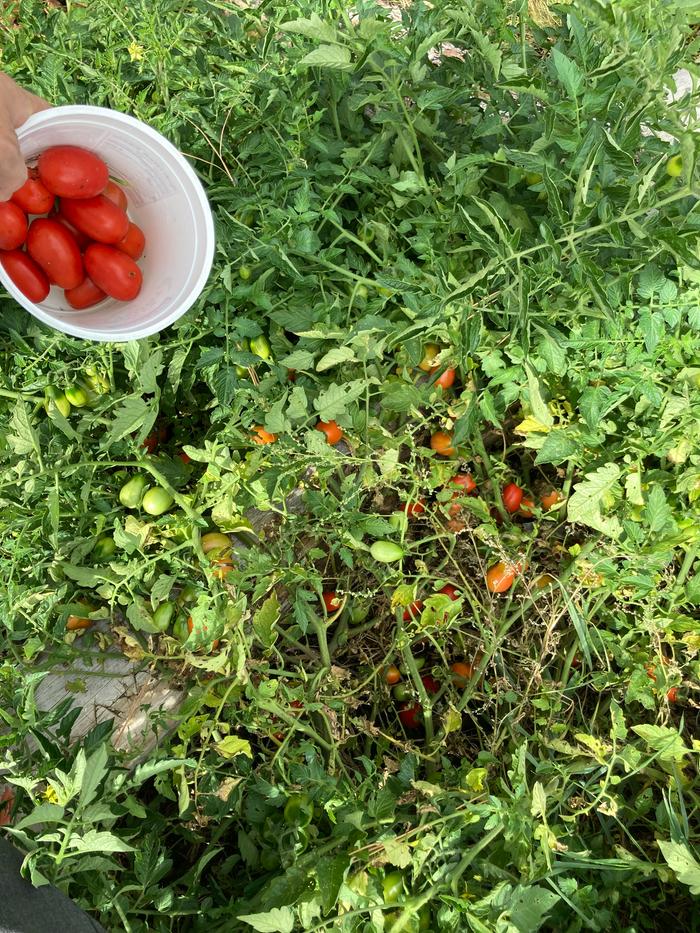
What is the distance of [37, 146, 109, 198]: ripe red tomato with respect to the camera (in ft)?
4.81

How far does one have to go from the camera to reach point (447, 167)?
4.62 feet

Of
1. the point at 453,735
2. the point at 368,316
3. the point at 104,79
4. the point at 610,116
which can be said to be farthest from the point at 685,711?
the point at 104,79

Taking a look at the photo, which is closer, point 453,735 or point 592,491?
point 592,491

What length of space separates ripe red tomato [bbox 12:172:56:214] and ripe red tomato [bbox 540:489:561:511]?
1.22 meters

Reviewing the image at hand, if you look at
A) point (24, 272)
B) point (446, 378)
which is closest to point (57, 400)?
point (24, 272)

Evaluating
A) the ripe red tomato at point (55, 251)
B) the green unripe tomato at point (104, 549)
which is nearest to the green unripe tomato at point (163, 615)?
the green unripe tomato at point (104, 549)

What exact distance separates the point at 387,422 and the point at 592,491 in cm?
45

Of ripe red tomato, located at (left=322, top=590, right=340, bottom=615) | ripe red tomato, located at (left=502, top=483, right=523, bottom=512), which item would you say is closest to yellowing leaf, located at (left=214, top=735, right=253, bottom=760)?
ripe red tomato, located at (left=322, top=590, right=340, bottom=615)

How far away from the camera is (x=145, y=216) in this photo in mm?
1747

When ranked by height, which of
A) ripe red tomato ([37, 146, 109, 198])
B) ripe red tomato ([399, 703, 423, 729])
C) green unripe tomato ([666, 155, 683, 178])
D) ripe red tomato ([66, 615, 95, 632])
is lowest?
ripe red tomato ([399, 703, 423, 729])

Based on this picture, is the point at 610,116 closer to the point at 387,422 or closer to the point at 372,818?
the point at 387,422

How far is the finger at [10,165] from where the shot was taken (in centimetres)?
117

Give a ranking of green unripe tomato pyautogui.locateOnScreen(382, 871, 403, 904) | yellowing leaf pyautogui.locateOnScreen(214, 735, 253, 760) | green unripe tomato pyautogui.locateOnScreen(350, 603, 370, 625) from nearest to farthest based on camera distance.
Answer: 1. green unripe tomato pyautogui.locateOnScreen(382, 871, 403, 904)
2. yellowing leaf pyautogui.locateOnScreen(214, 735, 253, 760)
3. green unripe tomato pyautogui.locateOnScreen(350, 603, 370, 625)

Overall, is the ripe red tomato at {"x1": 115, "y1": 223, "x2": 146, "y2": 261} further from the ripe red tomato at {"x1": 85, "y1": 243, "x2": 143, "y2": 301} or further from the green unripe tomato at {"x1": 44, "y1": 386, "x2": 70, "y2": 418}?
the green unripe tomato at {"x1": 44, "y1": 386, "x2": 70, "y2": 418}
